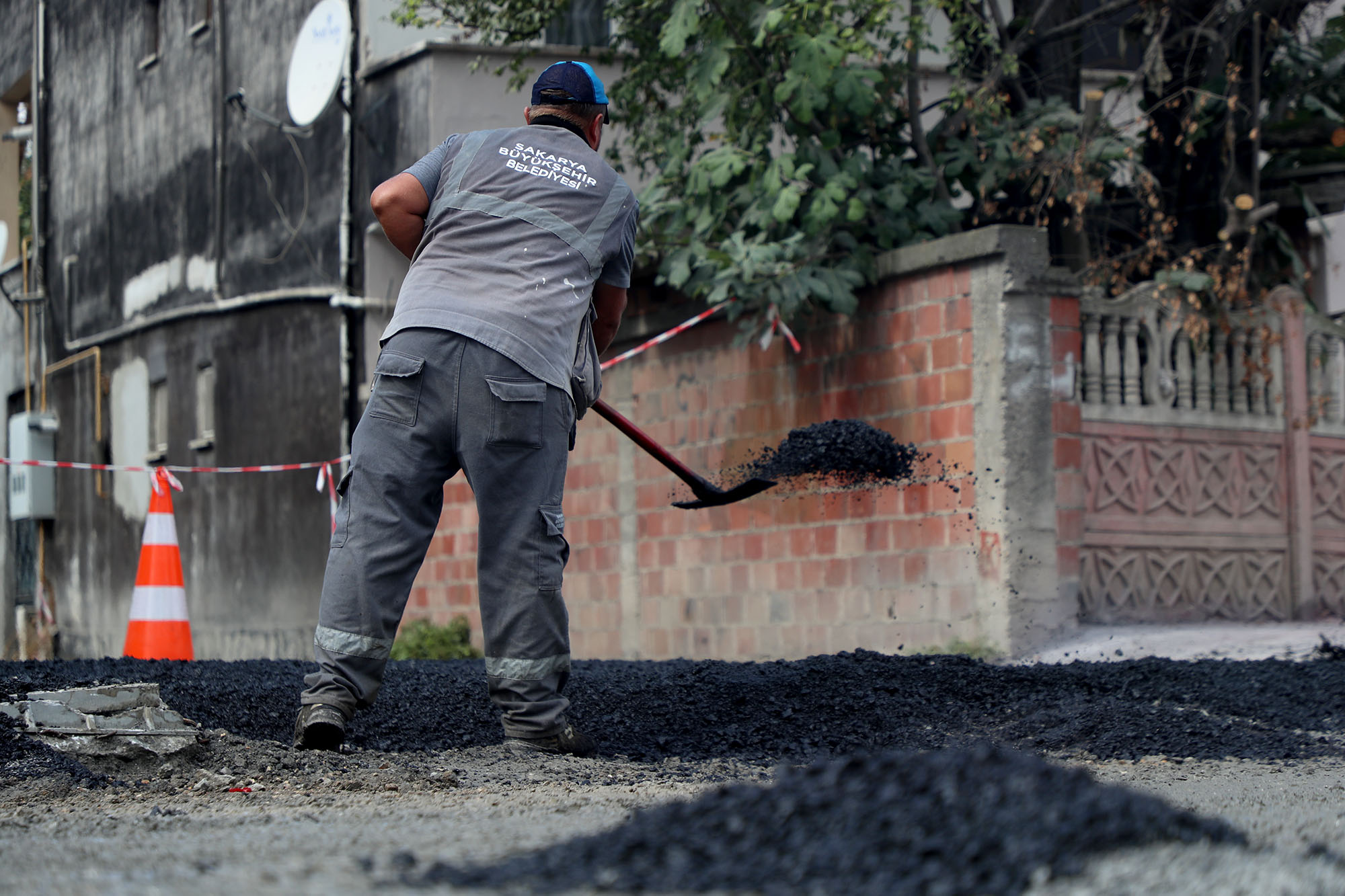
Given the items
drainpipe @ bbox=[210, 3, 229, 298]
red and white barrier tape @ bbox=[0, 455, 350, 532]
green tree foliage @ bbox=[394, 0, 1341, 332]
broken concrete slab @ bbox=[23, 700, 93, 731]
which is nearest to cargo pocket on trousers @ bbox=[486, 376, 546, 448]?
broken concrete slab @ bbox=[23, 700, 93, 731]

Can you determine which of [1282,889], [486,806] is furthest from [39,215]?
[1282,889]

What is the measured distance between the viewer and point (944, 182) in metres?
7.92

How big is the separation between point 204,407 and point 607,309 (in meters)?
10.5

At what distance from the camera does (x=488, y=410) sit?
377cm

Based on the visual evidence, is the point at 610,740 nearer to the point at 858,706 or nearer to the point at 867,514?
the point at 858,706

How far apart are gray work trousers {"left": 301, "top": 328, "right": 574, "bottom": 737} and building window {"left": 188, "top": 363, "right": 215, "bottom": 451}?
1039 centimetres

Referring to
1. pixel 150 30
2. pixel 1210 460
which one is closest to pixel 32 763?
pixel 1210 460

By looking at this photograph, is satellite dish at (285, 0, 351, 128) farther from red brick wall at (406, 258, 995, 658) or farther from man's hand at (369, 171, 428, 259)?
man's hand at (369, 171, 428, 259)

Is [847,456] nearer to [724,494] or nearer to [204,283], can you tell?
[724,494]

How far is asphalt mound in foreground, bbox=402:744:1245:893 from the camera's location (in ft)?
6.27

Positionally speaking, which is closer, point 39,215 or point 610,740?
point 610,740

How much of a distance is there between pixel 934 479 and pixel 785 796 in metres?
4.99

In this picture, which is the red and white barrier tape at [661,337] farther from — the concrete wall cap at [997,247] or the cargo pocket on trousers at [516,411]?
the cargo pocket on trousers at [516,411]

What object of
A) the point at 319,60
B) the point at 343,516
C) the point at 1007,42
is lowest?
the point at 343,516
